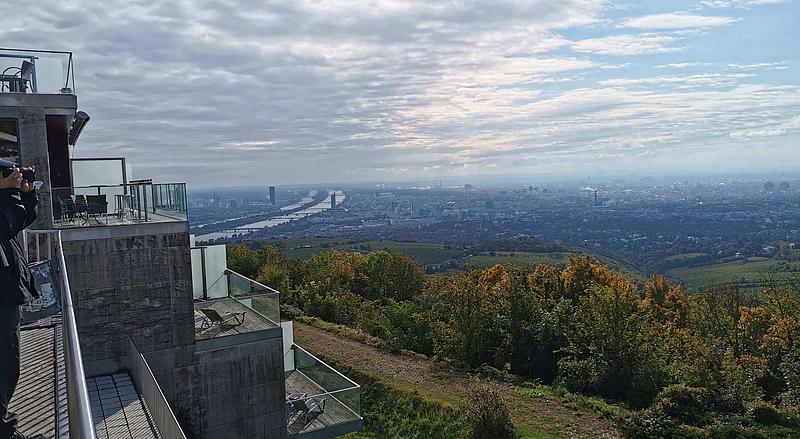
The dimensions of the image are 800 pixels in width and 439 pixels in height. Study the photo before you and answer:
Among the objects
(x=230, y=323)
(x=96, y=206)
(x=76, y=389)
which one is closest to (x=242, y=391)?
(x=230, y=323)

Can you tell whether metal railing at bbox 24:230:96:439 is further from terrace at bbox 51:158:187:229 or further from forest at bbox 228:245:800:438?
forest at bbox 228:245:800:438

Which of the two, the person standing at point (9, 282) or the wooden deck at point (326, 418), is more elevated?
the person standing at point (9, 282)

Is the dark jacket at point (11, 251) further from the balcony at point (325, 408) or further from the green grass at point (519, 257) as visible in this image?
the green grass at point (519, 257)

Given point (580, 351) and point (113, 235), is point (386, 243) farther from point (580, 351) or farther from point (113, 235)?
point (113, 235)

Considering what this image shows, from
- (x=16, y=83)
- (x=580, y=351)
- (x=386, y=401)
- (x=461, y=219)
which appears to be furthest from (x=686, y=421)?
(x=461, y=219)

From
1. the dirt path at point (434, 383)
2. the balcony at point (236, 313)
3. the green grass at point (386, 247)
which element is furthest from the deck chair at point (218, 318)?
the green grass at point (386, 247)

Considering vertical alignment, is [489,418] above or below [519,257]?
above

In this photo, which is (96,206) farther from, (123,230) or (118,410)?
(118,410)

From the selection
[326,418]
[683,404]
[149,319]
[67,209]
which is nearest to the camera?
[149,319]
